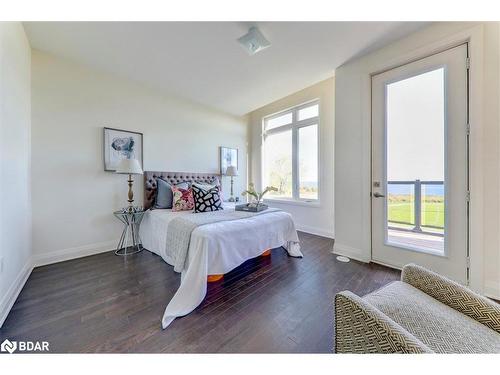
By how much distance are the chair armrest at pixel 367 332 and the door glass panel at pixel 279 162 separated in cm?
354

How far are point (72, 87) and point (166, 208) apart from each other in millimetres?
2095

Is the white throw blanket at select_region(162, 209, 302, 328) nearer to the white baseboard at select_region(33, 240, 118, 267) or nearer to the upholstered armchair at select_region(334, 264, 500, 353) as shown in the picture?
the upholstered armchair at select_region(334, 264, 500, 353)

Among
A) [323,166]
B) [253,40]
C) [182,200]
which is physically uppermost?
[253,40]

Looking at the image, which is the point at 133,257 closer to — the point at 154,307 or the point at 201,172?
the point at 154,307

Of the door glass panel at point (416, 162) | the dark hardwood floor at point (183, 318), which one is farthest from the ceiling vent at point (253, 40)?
the dark hardwood floor at point (183, 318)

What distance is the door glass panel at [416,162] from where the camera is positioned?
2070 millimetres

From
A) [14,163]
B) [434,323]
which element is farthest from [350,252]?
[14,163]

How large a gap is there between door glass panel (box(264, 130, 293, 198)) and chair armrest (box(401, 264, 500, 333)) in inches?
126

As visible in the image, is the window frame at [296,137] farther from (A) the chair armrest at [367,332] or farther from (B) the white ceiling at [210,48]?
(A) the chair armrest at [367,332]

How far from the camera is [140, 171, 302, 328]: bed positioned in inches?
66.3

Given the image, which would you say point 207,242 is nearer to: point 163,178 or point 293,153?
point 163,178

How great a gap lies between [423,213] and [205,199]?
8.78 ft

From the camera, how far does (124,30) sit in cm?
204

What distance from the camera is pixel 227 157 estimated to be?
4531 millimetres
